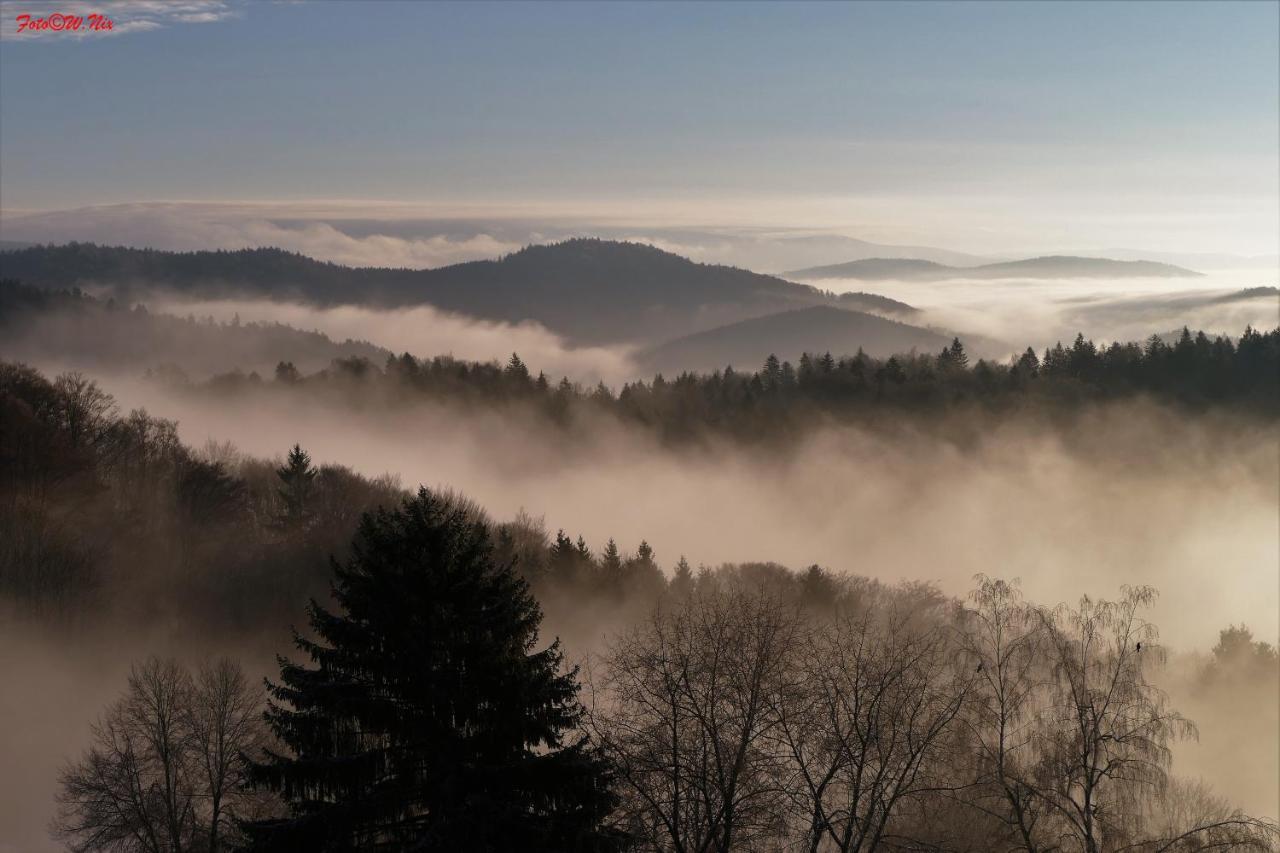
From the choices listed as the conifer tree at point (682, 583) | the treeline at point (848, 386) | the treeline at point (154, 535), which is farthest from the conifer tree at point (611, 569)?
the treeline at point (848, 386)

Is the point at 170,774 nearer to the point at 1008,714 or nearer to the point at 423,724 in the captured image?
the point at 423,724

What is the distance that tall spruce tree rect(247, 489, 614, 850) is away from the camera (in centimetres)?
1500

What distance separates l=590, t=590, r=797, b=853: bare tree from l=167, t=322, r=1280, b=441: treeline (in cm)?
13271

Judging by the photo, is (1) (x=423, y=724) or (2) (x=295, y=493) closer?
(1) (x=423, y=724)

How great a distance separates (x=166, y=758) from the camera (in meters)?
28.0

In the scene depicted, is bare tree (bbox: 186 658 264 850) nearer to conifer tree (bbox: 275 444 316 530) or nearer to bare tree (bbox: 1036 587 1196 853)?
bare tree (bbox: 1036 587 1196 853)

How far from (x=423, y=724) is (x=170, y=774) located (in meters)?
17.1

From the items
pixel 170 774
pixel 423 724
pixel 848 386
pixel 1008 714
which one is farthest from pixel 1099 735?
pixel 848 386

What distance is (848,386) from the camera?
509 feet

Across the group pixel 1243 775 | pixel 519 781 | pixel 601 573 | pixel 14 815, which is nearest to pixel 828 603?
pixel 601 573

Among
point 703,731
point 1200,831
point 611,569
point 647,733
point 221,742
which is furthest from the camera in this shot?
point 611,569

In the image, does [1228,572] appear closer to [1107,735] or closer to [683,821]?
[1107,735]

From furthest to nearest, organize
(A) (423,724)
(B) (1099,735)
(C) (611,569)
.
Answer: (C) (611,569) → (B) (1099,735) → (A) (423,724)

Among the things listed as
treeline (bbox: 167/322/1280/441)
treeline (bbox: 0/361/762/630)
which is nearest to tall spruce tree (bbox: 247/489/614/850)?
treeline (bbox: 0/361/762/630)
